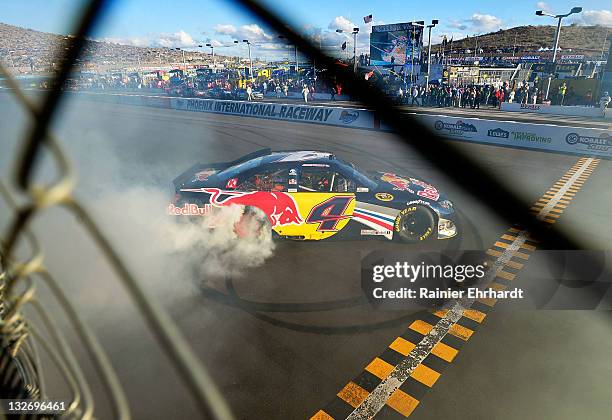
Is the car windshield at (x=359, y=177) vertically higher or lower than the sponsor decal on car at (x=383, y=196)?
higher

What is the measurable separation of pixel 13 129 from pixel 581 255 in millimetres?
19197

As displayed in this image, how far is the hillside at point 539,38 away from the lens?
408ft

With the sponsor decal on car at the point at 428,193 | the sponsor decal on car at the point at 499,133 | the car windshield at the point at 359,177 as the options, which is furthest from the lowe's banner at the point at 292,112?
the car windshield at the point at 359,177

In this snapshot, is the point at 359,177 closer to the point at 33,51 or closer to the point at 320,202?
the point at 320,202

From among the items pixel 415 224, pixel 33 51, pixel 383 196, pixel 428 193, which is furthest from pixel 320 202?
pixel 33 51

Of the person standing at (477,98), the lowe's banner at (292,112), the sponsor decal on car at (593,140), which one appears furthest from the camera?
the person standing at (477,98)

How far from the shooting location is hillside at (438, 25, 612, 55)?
12431 centimetres

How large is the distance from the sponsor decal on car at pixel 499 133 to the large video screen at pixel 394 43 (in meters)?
23.9

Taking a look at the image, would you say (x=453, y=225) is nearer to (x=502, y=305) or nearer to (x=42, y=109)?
(x=502, y=305)

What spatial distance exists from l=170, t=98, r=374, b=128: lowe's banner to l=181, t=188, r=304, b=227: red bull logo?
35.7 ft

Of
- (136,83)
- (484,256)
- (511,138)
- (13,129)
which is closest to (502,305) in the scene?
(484,256)

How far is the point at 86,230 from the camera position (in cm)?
68

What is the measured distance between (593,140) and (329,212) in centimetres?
1083

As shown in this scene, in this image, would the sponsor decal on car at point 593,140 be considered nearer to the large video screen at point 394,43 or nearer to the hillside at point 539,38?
the large video screen at point 394,43
